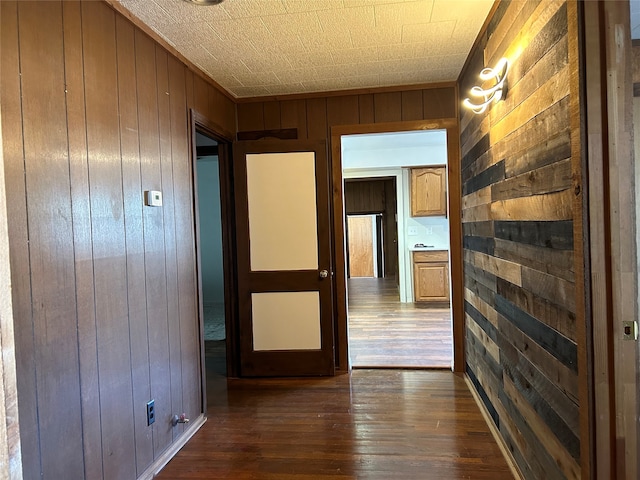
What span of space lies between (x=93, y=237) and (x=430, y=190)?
17.3 feet

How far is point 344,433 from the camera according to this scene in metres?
2.48

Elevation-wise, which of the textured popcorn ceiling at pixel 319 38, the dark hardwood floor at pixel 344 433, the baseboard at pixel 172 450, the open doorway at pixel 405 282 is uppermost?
the textured popcorn ceiling at pixel 319 38

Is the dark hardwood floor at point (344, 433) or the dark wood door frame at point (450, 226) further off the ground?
the dark wood door frame at point (450, 226)

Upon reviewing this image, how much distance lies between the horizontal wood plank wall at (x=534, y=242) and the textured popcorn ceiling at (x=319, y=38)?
0.30 metres

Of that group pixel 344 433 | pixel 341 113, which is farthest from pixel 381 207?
pixel 344 433

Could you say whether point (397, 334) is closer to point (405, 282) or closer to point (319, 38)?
point (405, 282)

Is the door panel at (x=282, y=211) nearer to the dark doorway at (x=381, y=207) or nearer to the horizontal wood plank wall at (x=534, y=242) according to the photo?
the horizontal wood plank wall at (x=534, y=242)

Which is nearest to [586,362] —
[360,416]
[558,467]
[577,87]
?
[558,467]

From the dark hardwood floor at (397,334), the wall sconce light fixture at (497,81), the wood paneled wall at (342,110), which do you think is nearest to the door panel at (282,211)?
the wood paneled wall at (342,110)

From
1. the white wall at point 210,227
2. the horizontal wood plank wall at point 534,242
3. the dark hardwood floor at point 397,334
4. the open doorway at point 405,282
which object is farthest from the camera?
the white wall at point 210,227

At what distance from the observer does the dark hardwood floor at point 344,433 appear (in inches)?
83.4

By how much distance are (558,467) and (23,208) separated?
86.9 inches

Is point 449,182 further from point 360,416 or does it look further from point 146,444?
point 146,444

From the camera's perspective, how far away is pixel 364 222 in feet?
37.3
